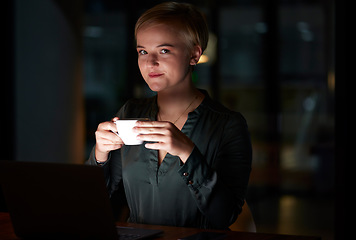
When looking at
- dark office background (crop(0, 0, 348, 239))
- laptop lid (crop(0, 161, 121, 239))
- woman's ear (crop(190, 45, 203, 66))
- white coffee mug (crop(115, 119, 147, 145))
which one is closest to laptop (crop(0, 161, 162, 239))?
laptop lid (crop(0, 161, 121, 239))

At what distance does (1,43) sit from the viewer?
4863 mm

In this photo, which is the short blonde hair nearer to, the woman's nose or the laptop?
the woman's nose

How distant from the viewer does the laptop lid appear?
1366 mm

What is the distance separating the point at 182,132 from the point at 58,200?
0.61 m

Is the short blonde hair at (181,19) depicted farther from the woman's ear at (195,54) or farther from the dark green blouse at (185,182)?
the dark green blouse at (185,182)

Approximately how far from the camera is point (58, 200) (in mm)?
1417

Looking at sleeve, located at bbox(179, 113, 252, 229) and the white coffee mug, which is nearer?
the white coffee mug

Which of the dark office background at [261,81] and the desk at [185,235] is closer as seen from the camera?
the desk at [185,235]

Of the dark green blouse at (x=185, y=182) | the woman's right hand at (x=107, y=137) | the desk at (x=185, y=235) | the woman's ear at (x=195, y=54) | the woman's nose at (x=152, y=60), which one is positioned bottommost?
the desk at (x=185, y=235)

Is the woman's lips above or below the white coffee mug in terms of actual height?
above

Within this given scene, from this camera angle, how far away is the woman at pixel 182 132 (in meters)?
1.92

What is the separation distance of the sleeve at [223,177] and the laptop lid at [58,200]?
416mm

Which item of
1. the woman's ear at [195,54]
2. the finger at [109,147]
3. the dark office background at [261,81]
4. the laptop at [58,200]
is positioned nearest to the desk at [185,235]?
the laptop at [58,200]

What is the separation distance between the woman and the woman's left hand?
0.21 meters
